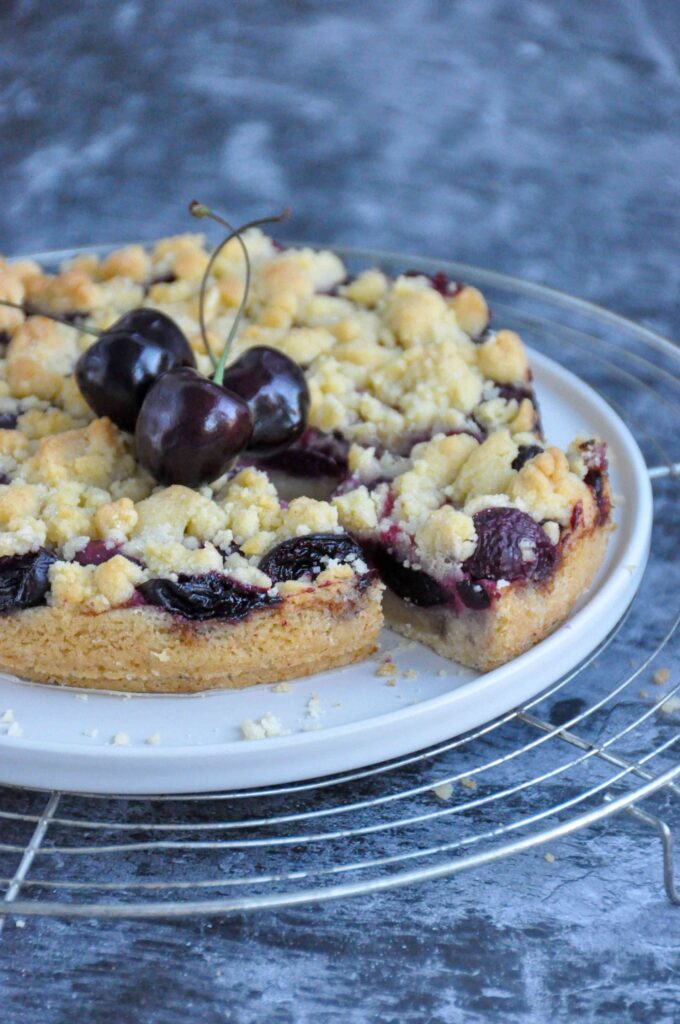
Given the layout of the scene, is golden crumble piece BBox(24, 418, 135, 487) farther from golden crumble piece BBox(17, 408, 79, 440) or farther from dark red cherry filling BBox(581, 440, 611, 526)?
dark red cherry filling BBox(581, 440, 611, 526)

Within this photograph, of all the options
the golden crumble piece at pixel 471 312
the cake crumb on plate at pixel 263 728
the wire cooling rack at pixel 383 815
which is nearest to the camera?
the wire cooling rack at pixel 383 815

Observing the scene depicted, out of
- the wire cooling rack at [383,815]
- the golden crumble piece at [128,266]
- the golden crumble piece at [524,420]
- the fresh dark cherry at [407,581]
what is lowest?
the wire cooling rack at [383,815]

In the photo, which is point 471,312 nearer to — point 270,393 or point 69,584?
point 270,393

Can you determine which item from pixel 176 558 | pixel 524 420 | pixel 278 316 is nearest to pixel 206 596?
pixel 176 558

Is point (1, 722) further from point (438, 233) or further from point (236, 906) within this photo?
point (438, 233)

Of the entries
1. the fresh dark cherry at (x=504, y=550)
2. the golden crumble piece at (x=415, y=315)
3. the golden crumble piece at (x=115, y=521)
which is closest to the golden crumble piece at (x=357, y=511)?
the fresh dark cherry at (x=504, y=550)

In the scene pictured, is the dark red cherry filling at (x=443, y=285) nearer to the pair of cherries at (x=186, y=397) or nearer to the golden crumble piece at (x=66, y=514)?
the pair of cherries at (x=186, y=397)
